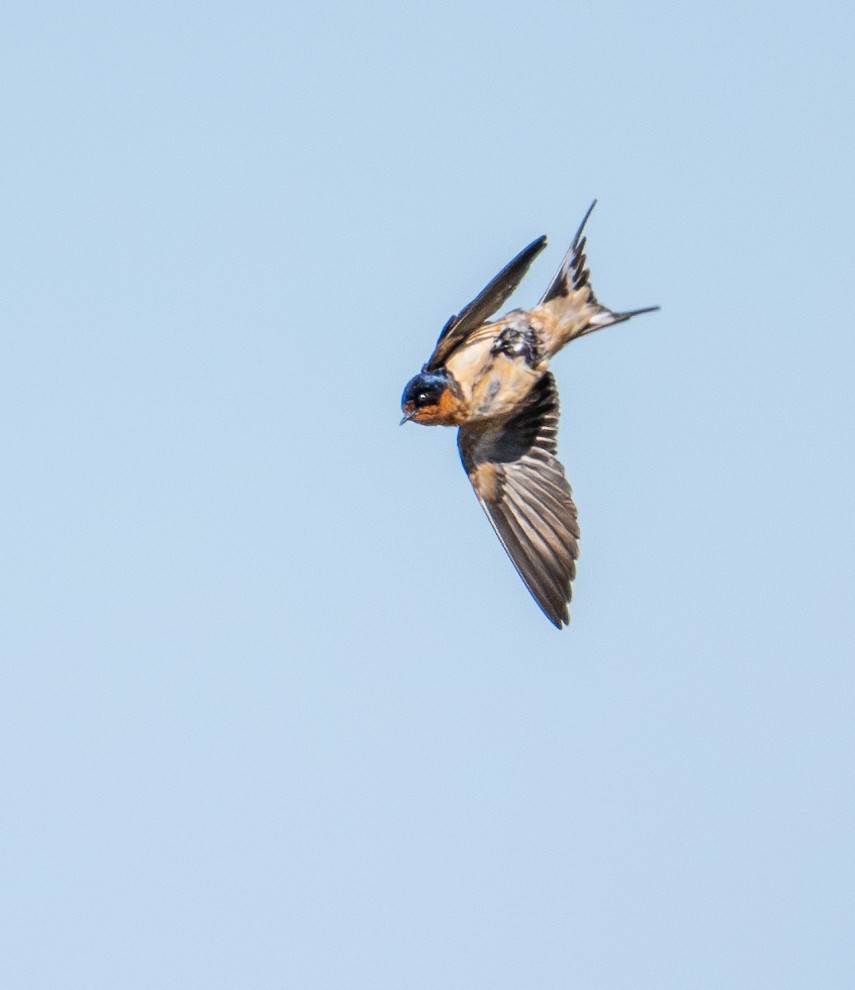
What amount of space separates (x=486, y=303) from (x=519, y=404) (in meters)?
0.81

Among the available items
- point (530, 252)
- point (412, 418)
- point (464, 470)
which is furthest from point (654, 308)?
point (464, 470)

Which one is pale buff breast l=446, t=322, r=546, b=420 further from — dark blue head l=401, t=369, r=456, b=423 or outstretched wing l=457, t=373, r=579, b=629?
outstretched wing l=457, t=373, r=579, b=629

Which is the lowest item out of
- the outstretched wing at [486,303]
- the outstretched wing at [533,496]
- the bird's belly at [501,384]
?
the outstretched wing at [533,496]

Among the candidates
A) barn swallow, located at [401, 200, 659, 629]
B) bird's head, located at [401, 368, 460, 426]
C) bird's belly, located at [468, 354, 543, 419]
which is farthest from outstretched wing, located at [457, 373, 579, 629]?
bird's head, located at [401, 368, 460, 426]

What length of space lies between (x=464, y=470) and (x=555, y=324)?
1086 millimetres

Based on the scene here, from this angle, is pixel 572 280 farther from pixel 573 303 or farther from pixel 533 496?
pixel 533 496

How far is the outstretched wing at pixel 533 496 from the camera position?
7.99 metres

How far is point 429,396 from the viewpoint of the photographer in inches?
296

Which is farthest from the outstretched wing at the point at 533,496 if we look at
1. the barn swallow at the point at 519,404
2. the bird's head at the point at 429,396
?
the bird's head at the point at 429,396

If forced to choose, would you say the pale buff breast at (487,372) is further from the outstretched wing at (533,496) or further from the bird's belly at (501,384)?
the outstretched wing at (533,496)

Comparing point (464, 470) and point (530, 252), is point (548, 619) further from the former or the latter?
point (530, 252)

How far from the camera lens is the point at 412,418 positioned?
7.55m

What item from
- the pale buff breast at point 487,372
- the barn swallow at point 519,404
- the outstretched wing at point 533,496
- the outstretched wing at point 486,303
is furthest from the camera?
the outstretched wing at point 533,496

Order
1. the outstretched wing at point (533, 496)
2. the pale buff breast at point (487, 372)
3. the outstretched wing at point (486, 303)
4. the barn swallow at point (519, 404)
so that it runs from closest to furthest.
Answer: the outstretched wing at point (486, 303), the barn swallow at point (519, 404), the pale buff breast at point (487, 372), the outstretched wing at point (533, 496)
